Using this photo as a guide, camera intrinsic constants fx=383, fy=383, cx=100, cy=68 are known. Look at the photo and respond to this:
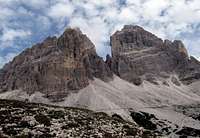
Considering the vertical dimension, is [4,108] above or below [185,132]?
above

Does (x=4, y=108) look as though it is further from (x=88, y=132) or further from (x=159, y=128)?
(x=159, y=128)

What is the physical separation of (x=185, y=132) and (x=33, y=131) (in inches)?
5306

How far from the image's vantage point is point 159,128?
197 m

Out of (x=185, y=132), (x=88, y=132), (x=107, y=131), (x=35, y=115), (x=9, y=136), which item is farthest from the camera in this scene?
(x=185, y=132)

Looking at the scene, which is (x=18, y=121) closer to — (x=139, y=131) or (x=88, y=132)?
(x=88, y=132)

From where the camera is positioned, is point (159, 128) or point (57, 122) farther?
point (159, 128)

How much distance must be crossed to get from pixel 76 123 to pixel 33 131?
13497mm

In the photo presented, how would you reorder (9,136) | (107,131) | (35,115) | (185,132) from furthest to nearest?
(185,132) → (35,115) → (107,131) → (9,136)

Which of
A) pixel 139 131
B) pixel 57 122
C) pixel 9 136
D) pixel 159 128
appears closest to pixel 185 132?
A: pixel 159 128

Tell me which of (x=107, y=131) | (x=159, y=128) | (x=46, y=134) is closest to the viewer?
(x=46, y=134)

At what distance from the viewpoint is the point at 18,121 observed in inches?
2576

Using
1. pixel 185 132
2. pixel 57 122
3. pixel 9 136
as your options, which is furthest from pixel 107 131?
pixel 185 132

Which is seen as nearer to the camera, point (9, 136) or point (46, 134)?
point (9, 136)

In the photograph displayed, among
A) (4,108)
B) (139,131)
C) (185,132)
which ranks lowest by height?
(185,132)
